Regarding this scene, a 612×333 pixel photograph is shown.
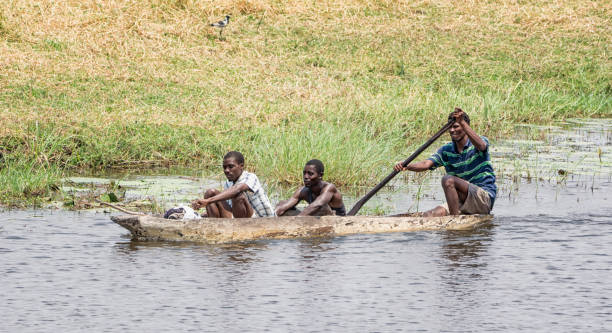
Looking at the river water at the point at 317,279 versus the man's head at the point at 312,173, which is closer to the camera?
the river water at the point at 317,279

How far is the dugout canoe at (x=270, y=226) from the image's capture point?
25.8 feet

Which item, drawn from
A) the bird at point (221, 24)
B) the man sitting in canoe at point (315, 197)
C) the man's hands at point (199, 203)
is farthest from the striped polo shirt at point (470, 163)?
the bird at point (221, 24)

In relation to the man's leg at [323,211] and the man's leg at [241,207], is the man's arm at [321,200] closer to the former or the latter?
the man's leg at [323,211]

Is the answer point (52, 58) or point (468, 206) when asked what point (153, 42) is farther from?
point (468, 206)

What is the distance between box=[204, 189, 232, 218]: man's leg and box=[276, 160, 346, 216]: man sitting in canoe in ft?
1.29

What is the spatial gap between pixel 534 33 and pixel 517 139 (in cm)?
516

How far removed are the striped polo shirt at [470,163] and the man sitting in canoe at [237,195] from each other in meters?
1.51

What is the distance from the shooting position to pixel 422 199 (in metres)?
10.1

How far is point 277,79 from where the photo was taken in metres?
14.7

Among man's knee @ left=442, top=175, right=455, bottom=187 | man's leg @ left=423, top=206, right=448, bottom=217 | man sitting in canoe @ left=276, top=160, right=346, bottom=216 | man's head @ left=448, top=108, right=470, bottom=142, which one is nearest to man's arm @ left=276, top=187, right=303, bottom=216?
man sitting in canoe @ left=276, top=160, right=346, bottom=216

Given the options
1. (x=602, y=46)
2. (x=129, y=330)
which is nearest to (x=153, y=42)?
(x=602, y=46)

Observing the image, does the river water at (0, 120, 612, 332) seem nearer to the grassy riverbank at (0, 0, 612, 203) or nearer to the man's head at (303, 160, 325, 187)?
the man's head at (303, 160, 325, 187)

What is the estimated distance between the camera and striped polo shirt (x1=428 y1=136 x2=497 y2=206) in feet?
28.6

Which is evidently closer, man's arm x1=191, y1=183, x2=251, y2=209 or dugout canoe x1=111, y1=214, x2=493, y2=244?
dugout canoe x1=111, y1=214, x2=493, y2=244
